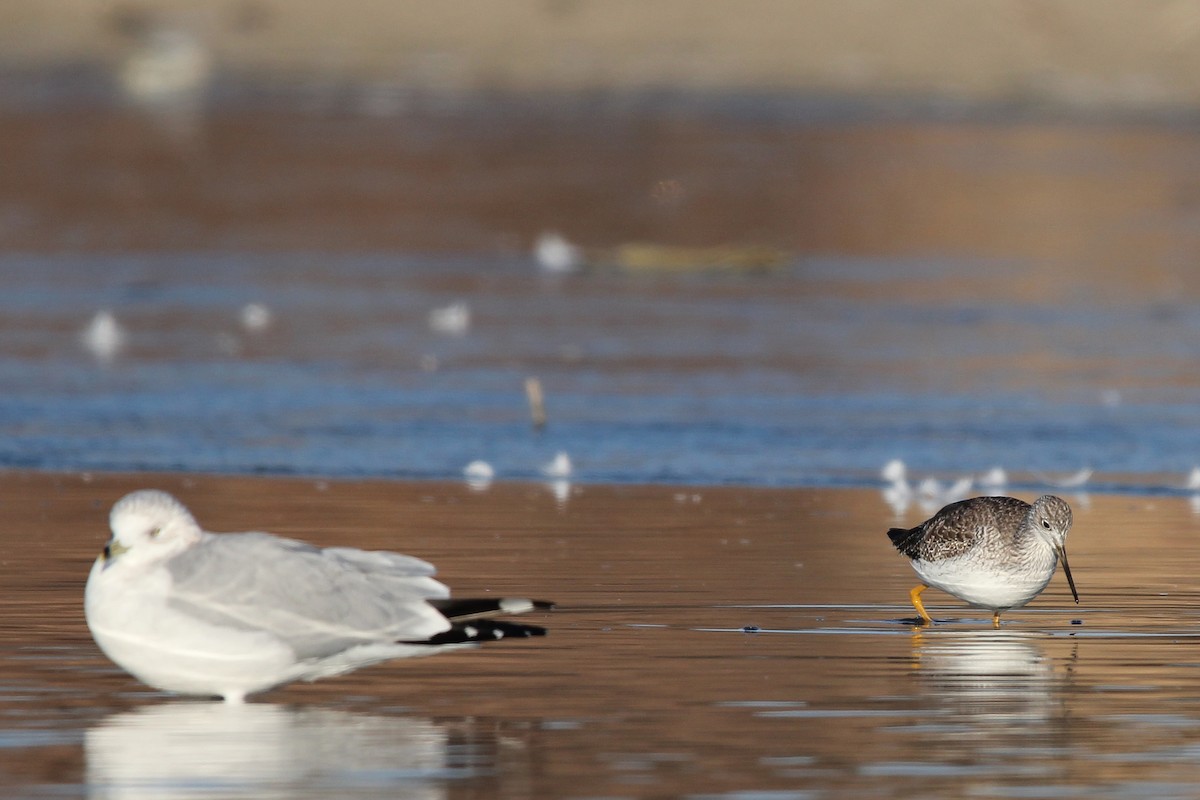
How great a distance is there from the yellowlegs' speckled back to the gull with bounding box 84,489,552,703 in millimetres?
2449

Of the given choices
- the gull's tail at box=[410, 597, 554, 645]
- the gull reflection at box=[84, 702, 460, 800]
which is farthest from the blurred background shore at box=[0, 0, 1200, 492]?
the gull reflection at box=[84, 702, 460, 800]

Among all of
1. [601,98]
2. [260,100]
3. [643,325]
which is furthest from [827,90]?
[643,325]

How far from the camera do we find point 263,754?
7.58 metres

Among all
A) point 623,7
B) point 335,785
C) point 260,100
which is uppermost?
point 623,7

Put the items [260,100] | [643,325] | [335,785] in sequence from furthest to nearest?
[260,100]
[643,325]
[335,785]

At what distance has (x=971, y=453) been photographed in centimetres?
1509

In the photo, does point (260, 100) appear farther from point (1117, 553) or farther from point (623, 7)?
point (1117, 553)

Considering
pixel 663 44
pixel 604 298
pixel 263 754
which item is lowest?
pixel 263 754

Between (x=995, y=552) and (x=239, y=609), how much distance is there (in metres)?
3.30

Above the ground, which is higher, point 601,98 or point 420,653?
point 601,98

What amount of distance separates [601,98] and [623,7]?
701 cm

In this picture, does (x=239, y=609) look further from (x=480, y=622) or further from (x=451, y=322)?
(x=451, y=322)

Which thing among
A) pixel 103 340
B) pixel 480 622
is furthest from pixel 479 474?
pixel 103 340

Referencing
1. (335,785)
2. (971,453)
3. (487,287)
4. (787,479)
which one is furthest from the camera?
(487,287)
